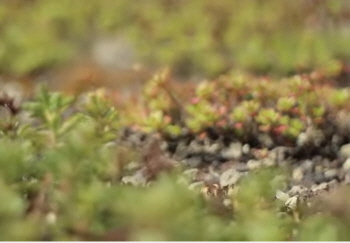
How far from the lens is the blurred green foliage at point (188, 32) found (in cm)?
545

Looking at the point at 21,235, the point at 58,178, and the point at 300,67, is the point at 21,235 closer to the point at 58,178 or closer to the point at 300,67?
the point at 58,178

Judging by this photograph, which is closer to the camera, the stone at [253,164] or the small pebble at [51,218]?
the small pebble at [51,218]

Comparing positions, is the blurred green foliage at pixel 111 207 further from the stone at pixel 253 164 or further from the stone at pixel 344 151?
the stone at pixel 344 151

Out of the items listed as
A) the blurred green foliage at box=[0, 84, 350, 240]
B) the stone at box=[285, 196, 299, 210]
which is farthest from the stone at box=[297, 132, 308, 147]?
the blurred green foliage at box=[0, 84, 350, 240]

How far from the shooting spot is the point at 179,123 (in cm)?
444

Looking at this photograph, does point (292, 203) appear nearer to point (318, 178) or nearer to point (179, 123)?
point (318, 178)

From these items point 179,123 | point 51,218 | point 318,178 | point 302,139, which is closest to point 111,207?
point 51,218

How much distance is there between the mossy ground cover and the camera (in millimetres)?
1591

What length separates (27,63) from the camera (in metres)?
5.68

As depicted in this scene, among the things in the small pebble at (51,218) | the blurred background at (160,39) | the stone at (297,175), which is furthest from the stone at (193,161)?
the small pebble at (51,218)

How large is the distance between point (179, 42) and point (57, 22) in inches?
31.8

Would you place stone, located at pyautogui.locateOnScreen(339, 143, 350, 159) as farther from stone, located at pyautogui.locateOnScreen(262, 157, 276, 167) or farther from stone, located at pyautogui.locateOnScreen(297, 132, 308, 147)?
stone, located at pyautogui.locateOnScreen(262, 157, 276, 167)

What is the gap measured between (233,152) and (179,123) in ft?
1.25

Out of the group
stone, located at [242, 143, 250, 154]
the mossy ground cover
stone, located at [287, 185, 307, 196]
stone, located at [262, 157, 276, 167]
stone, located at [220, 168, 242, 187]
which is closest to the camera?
the mossy ground cover
